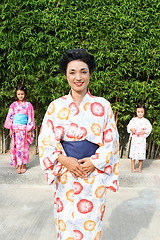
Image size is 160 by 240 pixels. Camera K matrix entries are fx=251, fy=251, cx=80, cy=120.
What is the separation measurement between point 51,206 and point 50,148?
1.82 metres

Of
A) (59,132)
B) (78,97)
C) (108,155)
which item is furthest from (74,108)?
(108,155)

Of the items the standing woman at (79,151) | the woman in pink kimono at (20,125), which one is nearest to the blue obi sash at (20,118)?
the woman in pink kimono at (20,125)

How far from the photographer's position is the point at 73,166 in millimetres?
1701

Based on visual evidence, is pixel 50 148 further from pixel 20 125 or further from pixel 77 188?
pixel 20 125

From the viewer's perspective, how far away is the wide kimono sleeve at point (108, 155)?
1.72m

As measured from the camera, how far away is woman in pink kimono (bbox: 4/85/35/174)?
13.4 ft

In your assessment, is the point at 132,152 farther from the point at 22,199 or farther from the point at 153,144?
the point at 22,199

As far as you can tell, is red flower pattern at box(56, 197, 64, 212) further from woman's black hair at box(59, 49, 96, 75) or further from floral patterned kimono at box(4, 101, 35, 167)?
floral patterned kimono at box(4, 101, 35, 167)

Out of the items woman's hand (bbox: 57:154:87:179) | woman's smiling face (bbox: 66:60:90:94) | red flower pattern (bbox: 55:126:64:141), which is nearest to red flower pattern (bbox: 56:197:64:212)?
woman's hand (bbox: 57:154:87:179)

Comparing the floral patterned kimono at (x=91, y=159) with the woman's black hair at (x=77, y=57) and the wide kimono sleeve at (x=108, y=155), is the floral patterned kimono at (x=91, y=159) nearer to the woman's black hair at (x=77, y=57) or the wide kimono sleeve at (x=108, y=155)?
the wide kimono sleeve at (x=108, y=155)

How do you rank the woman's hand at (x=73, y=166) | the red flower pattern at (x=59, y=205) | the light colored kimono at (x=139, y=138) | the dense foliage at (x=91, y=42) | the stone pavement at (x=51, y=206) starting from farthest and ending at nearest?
the dense foliage at (x=91, y=42) < the light colored kimono at (x=139, y=138) < the stone pavement at (x=51, y=206) < the red flower pattern at (x=59, y=205) < the woman's hand at (x=73, y=166)

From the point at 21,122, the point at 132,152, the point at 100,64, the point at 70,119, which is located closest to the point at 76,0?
the point at 100,64

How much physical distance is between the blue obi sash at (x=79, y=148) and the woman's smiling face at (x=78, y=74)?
0.38 m

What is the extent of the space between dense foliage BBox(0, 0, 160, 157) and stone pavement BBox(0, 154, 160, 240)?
123cm
